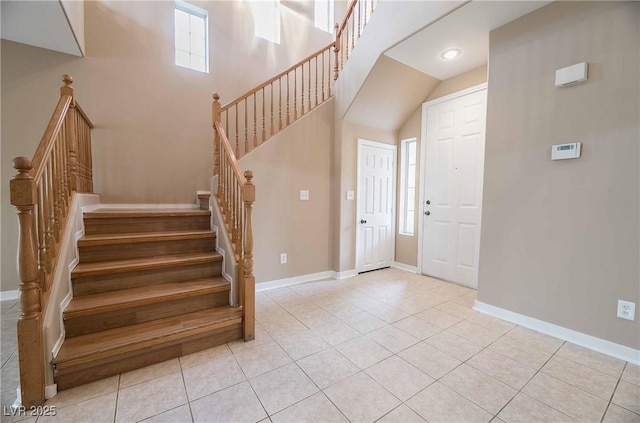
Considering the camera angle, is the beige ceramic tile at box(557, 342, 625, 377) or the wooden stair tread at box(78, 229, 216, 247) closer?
the beige ceramic tile at box(557, 342, 625, 377)

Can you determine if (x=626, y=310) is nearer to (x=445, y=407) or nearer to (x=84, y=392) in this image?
(x=445, y=407)

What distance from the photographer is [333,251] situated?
397 centimetres

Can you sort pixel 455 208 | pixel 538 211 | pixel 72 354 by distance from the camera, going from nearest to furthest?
pixel 72 354
pixel 538 211
pixel 455 208

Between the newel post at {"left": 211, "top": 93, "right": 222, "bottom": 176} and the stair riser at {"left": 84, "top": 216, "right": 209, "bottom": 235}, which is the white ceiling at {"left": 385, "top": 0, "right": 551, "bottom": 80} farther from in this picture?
the stair riser at {"left": 84, "top": 216, "right": 209, "bottom": 235}

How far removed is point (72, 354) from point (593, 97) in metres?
4.02

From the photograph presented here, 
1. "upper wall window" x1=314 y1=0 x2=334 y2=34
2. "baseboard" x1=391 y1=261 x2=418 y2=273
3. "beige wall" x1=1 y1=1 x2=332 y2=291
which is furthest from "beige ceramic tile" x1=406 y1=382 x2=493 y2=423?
"upper wall window" x1=314 y1=0 x2=334 y2=34

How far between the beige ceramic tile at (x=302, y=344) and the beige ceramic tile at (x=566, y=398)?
1362mm

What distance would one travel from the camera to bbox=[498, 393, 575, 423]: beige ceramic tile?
4.74 ft

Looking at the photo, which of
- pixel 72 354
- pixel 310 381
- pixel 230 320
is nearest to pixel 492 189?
pixel 310 381

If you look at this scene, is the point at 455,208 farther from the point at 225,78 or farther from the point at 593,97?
the point at 225,78

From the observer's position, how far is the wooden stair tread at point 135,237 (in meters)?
2.21

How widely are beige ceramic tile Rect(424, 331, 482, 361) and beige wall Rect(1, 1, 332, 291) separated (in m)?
3.55

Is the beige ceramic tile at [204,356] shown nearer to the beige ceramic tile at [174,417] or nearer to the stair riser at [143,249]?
the beige ceramic tile at [174,417]

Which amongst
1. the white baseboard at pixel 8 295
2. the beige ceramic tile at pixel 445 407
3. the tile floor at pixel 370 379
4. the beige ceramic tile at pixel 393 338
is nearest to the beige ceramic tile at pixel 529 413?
the tile floor at pixel 370 379
